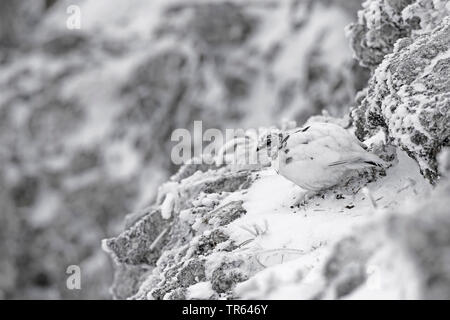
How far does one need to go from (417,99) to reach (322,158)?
0.59m

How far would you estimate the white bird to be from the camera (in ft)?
11.0

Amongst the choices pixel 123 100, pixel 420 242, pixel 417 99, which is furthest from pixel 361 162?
pixel 123 100

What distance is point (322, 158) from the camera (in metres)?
3.35

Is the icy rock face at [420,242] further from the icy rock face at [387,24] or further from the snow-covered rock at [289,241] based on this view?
the icy rock face at [387,24]

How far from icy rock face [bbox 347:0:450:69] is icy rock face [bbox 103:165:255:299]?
6.23ft

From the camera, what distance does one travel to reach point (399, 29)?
541 centimetres

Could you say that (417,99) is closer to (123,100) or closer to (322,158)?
(322,158)

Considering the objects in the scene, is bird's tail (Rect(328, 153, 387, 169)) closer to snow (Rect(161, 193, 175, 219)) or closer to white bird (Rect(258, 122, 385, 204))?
white bird (Rect(258, 122, 385, 204))

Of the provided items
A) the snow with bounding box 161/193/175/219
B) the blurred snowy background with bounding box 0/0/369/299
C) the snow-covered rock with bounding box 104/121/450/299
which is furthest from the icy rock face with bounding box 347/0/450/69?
the blurred snowy background with bounding box 0/0/369/299
